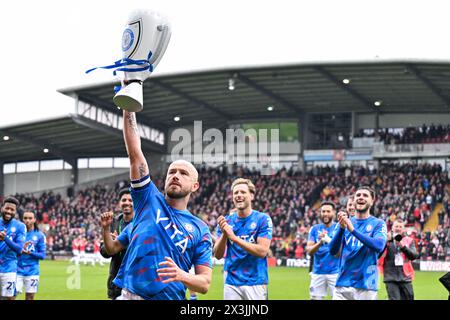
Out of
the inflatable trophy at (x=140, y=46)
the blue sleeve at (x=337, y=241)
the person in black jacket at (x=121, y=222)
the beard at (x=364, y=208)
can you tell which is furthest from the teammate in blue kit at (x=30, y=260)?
the inflatable trophy at (x=140, y=46)

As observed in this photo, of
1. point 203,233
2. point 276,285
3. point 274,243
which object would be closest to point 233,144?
point 274,243

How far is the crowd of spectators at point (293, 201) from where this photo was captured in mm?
39906

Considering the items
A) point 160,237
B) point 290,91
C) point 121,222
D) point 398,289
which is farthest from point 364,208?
point 290,91

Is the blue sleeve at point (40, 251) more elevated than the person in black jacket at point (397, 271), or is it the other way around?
the blue sleeve at point (40, 251)

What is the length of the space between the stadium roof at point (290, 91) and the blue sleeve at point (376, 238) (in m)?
27.9

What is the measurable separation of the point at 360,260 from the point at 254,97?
113ft

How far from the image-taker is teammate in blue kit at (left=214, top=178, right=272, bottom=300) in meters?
9.12

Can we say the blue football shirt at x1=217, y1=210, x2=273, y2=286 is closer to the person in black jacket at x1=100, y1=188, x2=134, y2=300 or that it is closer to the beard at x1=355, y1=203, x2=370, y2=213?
the beard at x1=355, y1=203, x2=370, y2=213

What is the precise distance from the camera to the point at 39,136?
48656 millimetres

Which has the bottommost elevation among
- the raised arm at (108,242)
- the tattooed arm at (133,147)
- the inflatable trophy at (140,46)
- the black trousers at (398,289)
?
the black trousers at (398,289)

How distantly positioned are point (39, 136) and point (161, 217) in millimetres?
44965

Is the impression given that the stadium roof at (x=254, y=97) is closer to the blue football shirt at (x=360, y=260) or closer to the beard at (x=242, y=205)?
the blue football shirt at (x=360, y=260)

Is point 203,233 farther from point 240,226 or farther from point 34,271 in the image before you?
Answer: point 34,271

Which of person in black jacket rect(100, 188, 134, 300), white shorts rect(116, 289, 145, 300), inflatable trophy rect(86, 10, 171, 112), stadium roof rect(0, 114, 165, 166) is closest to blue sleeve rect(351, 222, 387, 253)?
person in black jacket rect(100, 188, 134, 300)
